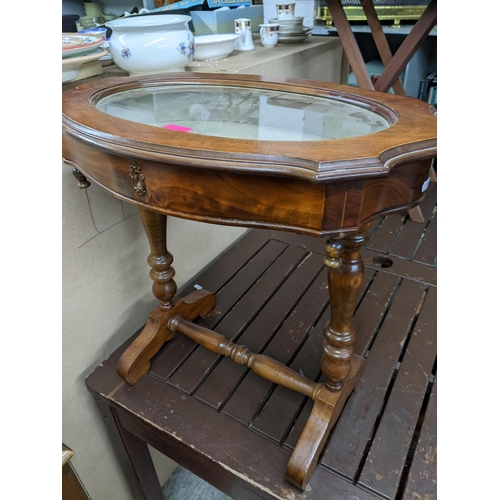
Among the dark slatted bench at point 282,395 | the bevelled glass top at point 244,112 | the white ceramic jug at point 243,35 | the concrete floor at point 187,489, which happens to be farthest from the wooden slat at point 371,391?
the white ceramic jug at point 243,35

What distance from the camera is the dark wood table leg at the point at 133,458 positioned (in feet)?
3.58

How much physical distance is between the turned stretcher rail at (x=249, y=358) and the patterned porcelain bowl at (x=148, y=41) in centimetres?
71

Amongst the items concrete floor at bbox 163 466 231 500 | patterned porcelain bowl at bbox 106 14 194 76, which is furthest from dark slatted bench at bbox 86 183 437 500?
patterned porcelain bowl at bbox 106 14 194 76

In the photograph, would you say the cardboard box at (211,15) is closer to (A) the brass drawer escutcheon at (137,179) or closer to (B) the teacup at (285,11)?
(B) the teacup at (285,11)

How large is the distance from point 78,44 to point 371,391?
1113mm

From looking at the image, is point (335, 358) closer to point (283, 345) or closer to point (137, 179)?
point (283, 345)

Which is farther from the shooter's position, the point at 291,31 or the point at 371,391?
the point at 291,31

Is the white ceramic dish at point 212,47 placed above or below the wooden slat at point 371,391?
above

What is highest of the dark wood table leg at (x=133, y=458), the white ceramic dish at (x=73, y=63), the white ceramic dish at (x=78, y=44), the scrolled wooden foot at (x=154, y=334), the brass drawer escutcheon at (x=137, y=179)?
the white ceramic dish at (x=78, y=44)

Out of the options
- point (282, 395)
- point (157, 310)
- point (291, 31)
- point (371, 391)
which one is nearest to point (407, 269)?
point (371, 391)

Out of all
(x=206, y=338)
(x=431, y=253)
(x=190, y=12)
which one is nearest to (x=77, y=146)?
(x=206, y=338)

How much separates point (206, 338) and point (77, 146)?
0.58 metres

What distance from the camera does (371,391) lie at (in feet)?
3.28

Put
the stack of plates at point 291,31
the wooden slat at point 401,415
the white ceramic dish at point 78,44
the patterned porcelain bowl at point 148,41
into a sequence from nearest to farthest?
the wooden slat at point 401,415
the white ceramic dish at point 78,44
the patterned porcelain bowl at point 148,41
the stack of plates at point 291,31
